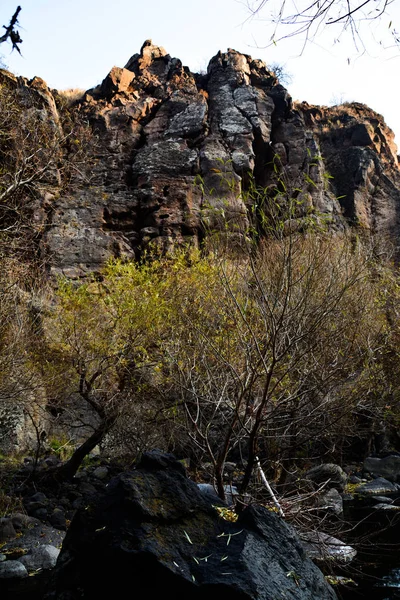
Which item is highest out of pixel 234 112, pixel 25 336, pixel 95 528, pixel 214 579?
pixel 234 112

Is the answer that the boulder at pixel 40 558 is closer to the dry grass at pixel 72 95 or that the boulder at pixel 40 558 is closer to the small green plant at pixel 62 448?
the small green plant at pixel 62 448

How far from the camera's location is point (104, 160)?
30.7 meters

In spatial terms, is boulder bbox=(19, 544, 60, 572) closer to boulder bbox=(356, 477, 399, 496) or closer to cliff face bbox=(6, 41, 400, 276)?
boulder bbox=(356, 477, 399, 496)

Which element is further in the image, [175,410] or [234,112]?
[234,112]

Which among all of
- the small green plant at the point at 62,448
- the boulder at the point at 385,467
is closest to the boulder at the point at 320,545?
the boulder at the point at 385,467

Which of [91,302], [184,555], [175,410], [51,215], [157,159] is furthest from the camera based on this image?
[157,159]

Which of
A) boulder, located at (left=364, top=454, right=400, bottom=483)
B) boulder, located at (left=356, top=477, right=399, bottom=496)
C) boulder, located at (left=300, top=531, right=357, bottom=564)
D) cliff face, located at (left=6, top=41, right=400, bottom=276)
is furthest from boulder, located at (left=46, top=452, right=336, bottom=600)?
cliff face, located at (left=6, top=41, right=400, bottom=276)

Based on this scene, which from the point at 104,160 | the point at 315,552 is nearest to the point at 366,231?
the point at 104,160

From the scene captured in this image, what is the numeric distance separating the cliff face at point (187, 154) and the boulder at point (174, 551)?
2028 centimetres

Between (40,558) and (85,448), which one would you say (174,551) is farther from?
(85,448)

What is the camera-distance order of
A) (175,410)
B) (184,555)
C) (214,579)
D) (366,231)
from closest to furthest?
(214,579) → (184,555) → (175,410) → (366,231)

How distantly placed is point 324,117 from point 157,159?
18.2m

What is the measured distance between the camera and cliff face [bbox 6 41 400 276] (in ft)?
90.8

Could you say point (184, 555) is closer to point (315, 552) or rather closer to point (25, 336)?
point (315, 552)
